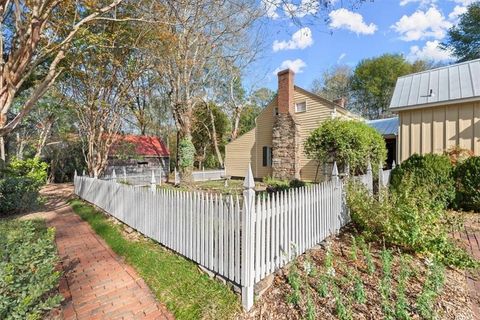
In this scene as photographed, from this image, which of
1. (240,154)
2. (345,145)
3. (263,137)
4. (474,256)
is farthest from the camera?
(240,154)

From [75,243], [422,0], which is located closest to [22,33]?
[75,243]

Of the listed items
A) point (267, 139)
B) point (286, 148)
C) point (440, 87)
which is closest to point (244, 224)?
point (440, 87)

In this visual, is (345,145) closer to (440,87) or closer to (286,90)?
(440,87)

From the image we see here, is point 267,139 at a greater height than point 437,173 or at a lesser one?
greater

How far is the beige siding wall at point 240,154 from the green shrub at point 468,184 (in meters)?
13.0

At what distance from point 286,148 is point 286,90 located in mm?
3496

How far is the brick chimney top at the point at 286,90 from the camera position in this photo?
49.4 ft

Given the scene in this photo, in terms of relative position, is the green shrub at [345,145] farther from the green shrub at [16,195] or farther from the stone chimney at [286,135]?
the green shrub at [16,195]

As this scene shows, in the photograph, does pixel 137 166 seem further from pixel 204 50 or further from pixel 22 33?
pixel 22 33

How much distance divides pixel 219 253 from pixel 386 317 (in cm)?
205

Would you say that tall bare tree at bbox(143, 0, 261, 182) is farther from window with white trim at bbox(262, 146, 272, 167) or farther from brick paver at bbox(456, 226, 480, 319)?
brick paver at bbox(456, 226, 480, 319)

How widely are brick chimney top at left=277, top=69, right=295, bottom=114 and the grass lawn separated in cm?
1214

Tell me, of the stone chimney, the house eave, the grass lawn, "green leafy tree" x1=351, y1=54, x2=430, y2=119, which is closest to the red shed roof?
the stone chimney

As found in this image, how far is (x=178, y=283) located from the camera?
3.61m
